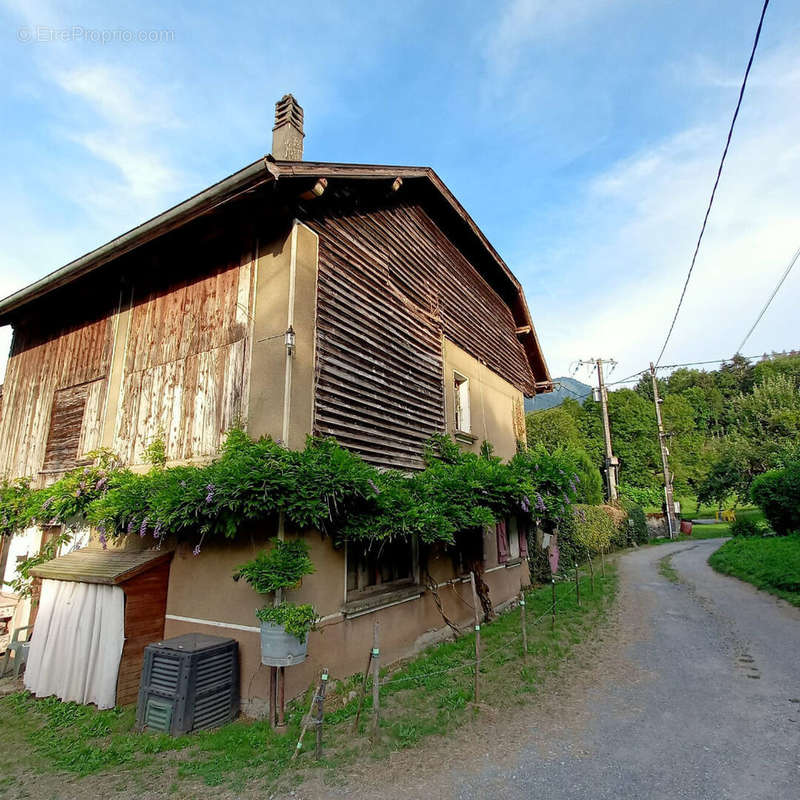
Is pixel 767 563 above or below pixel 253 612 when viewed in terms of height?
below

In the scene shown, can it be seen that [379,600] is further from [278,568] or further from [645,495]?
[645,495]

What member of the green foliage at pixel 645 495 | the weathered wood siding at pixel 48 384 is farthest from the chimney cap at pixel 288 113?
the green foliage at pixel 645 495

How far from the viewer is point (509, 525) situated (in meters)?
12.6

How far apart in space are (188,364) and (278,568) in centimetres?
367

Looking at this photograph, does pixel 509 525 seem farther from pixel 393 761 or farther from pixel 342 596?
pixel 393 761

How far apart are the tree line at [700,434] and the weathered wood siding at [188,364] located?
22.1 m

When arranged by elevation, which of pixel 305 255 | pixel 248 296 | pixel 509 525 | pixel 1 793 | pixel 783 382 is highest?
pixel 783 382

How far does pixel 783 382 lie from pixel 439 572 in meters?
37.5

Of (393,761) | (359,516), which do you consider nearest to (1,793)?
(393,761)

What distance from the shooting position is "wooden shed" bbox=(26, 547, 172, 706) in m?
5.91

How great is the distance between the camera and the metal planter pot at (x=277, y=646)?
4996 mm

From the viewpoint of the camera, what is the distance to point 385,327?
8391mm

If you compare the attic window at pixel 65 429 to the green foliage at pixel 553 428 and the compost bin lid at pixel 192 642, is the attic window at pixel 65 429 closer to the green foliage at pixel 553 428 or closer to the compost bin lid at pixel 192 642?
the compost bin lid at pixel 192 642

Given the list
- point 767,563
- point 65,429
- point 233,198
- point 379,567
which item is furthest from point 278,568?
point 767,563
